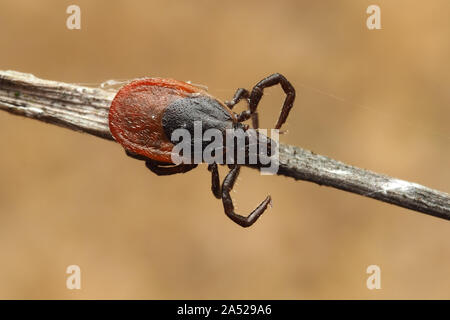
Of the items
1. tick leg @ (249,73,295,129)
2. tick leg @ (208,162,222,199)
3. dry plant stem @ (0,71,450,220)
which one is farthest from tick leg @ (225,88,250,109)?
dry plant stem @ (0,71,450,220)

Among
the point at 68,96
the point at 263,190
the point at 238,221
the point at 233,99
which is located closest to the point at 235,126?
the point at 233,99

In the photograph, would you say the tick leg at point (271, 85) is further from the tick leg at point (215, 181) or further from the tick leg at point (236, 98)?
the tick leg at point (215, 181)

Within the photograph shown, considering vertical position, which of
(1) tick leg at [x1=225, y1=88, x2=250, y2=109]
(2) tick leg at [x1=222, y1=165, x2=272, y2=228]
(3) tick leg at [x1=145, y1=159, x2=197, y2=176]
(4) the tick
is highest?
(1) tick leg at [x1=225, y1=88, x2=250, y2=109]

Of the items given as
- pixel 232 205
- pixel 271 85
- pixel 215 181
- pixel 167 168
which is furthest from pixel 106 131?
pixel 271 85

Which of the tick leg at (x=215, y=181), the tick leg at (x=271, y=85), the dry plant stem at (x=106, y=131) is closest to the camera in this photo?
the dry plant stem at (x=106, y=131)

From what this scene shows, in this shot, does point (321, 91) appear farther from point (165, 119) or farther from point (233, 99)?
point (165, 119)

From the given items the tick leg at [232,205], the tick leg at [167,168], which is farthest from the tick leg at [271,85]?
the tick leg at [167,168]

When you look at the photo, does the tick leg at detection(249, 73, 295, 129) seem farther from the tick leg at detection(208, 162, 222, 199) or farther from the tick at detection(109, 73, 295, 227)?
the tick leg at detection(208, 162, 222, 199)

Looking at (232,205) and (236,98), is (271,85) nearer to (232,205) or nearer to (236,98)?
(236,98)
